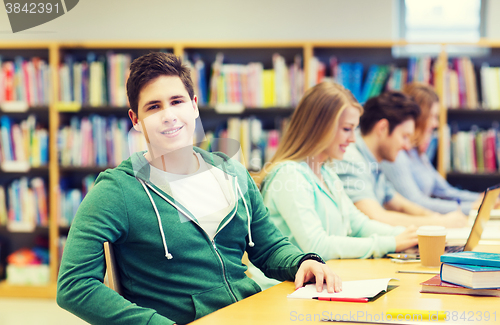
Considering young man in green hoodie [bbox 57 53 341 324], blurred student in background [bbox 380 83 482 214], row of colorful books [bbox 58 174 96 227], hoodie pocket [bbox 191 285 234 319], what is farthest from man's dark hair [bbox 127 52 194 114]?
row of colorful books [bbox 58 174 96 227]

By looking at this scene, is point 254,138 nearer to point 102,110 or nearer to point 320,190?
point 102,110

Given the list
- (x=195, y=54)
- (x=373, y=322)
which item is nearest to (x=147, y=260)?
(x=373, y=322)

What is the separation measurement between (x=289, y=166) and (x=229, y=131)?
1.86 metres

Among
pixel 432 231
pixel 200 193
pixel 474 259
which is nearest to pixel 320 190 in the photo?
pixel 432 231

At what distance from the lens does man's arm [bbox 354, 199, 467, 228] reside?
2035 mm

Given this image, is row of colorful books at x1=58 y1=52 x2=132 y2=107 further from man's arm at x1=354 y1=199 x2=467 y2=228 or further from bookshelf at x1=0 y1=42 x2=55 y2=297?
man's arm at x1=354 y1=199 x2=467 y2=228

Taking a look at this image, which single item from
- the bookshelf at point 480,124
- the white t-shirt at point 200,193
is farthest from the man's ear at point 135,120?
the bookshelf at point 480,124

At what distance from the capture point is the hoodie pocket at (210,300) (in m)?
1.14

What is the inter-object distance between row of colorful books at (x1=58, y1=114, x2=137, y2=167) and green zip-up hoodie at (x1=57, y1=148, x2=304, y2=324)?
7.71 feet

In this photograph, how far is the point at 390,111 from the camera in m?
2.57

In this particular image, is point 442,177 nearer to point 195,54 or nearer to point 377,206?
point 377,206

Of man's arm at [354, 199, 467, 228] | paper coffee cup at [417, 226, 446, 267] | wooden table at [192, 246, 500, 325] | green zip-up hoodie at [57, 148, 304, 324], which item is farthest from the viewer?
man's arm at [354, 199, 467, 228]

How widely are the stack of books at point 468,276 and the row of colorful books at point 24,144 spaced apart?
3.05 metres

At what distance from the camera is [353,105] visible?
189 cm
